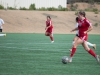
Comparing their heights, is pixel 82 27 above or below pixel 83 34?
above

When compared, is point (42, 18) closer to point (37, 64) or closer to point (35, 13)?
point (35, 13)

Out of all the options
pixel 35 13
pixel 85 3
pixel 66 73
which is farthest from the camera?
pixel 85 3

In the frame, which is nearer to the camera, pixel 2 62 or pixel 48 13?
pixel 2 62

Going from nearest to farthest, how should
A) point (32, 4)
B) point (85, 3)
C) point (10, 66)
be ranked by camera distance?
point (10, 66) → point (32, 4) → point (85, 3)

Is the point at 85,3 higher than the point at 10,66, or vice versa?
the point at 10,66

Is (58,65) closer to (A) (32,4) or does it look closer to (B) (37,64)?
(B) (37,64)

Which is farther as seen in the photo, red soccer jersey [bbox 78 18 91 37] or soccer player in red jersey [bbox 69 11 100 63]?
red soccer jersey [bbox 78 18 91 37]

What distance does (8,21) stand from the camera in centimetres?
6812

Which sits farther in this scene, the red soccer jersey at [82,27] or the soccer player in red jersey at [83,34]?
the red soccer jersey at [82,27]

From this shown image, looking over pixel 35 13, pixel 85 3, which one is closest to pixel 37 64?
pixel 35 13

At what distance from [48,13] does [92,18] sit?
7108mm

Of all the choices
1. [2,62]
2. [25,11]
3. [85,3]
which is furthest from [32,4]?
[2,62]

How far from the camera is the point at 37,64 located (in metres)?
15.8

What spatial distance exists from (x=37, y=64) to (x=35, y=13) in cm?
5890
